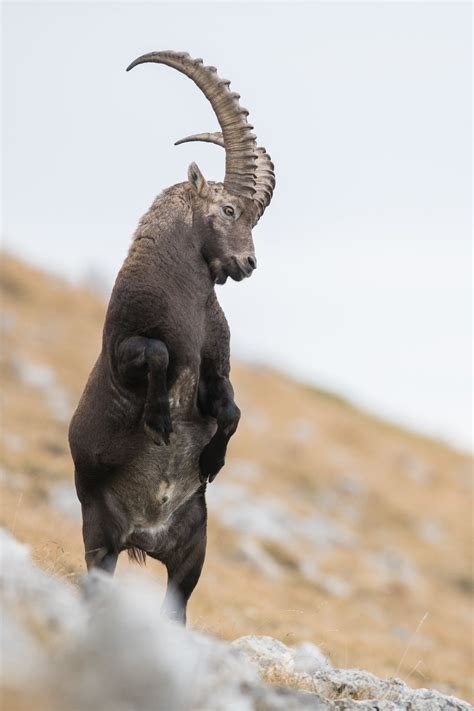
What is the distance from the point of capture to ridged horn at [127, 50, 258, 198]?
923cm

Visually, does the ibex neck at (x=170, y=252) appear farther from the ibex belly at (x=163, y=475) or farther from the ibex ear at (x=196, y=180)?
the ibex belly at (x=163, y=475)

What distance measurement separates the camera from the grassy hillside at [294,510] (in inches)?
683

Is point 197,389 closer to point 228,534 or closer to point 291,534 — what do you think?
point 228,534

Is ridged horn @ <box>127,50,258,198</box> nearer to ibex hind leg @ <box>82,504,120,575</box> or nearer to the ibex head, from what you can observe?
the ibex head

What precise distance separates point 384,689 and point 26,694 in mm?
3939

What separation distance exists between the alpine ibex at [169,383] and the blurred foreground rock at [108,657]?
76.8 inches

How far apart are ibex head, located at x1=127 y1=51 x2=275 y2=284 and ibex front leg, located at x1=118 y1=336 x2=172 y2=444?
104 cm

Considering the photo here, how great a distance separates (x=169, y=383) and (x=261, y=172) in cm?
217

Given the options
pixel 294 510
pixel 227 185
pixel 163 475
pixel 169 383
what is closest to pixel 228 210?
pixel 227 185

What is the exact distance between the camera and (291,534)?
1136 inches

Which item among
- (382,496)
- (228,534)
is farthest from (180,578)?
(382,496)

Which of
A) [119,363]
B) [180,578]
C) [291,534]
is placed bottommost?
[291,534]

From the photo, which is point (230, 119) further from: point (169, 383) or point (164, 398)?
point (164, 398)

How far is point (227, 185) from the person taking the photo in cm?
929
